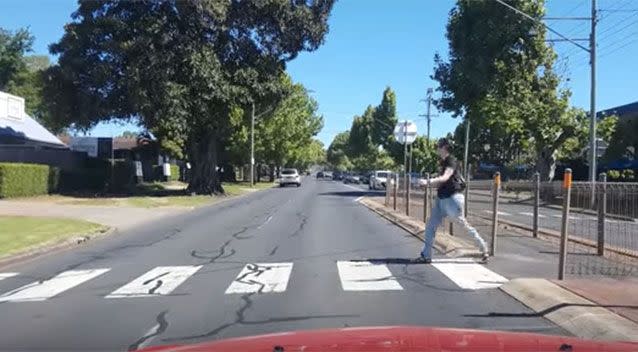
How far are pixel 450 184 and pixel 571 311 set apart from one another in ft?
15.4

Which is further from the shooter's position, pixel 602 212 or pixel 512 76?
pixel 512 76

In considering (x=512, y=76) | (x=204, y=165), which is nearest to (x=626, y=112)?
(x=512, y=76)

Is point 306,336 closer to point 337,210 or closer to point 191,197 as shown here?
point 337,210

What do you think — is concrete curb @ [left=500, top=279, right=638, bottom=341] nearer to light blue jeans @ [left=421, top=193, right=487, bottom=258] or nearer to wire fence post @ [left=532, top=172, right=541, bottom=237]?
light blue jeans @ [left=421, top=193, right=487, bottom=258]

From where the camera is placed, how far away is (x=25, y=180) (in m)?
33.4

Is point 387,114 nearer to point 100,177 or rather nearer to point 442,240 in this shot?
point 100,177

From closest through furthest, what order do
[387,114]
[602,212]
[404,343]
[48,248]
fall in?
[404,343] < [602,212] < [48,248] < [387,114]

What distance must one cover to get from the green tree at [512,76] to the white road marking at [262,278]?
3220 centimetres

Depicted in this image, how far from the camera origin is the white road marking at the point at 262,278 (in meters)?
10.5

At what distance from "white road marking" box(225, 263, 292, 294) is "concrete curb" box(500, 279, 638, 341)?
3.12 metres

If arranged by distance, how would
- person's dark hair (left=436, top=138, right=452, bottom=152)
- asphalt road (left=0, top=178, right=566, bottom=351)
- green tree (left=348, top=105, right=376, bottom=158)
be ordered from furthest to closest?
green tree (left=348, top=105, right=376, bottom=158) → person's dark hair (left=436, top=138, right=452, bottom=152) → asphalt road (left=0, top=178, right=566, bottom=351)

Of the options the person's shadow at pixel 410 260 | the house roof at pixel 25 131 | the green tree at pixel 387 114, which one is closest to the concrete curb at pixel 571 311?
the person's shadow at pixel 410 260

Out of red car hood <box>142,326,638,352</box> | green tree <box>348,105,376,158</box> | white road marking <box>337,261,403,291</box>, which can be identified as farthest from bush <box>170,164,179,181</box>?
red car hood <box>142,326,638,352</box>

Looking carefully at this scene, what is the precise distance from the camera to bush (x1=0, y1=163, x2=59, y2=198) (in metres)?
31.5
